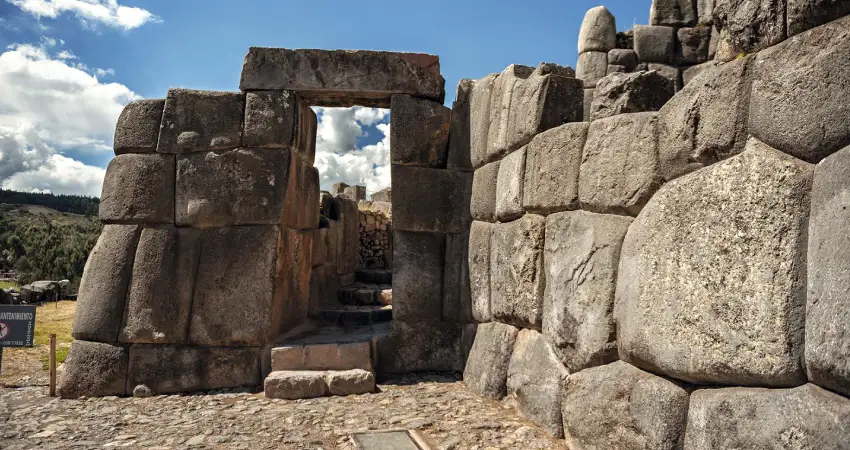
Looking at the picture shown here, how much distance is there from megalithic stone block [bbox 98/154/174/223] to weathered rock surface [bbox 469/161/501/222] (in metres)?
2.90

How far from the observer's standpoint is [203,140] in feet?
20.0

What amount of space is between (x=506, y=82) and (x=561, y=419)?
2832 mm

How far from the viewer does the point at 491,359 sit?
520cm

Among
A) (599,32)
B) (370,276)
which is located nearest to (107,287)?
(370,276)

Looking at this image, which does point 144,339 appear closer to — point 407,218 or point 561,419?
point 407,218

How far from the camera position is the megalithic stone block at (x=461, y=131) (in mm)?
6246

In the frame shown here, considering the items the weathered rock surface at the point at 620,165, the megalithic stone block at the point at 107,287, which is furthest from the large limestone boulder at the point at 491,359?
the megalithic stone block at the point at 107,287

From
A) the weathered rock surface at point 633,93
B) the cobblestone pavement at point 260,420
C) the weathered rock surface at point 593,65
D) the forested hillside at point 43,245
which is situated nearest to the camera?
the weathered rock surface at point 633,93

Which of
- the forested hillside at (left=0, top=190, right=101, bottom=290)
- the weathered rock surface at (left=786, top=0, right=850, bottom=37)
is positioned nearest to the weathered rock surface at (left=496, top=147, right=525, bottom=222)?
the weathered rock surface at (left=786, top=0, right=850, bottom=37)

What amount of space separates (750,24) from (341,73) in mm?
4292

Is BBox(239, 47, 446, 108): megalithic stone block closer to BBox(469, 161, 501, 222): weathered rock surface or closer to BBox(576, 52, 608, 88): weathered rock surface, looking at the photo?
BBox(469, 161, 501, 222): weathered rock surface

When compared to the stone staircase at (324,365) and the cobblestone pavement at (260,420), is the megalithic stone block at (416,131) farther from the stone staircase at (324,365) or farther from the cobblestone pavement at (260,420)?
the cobblestone pavement at (260,420)

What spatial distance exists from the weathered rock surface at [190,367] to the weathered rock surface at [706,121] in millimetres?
4253

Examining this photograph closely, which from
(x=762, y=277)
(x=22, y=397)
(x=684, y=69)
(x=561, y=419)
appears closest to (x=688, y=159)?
(x=762, y=277)
